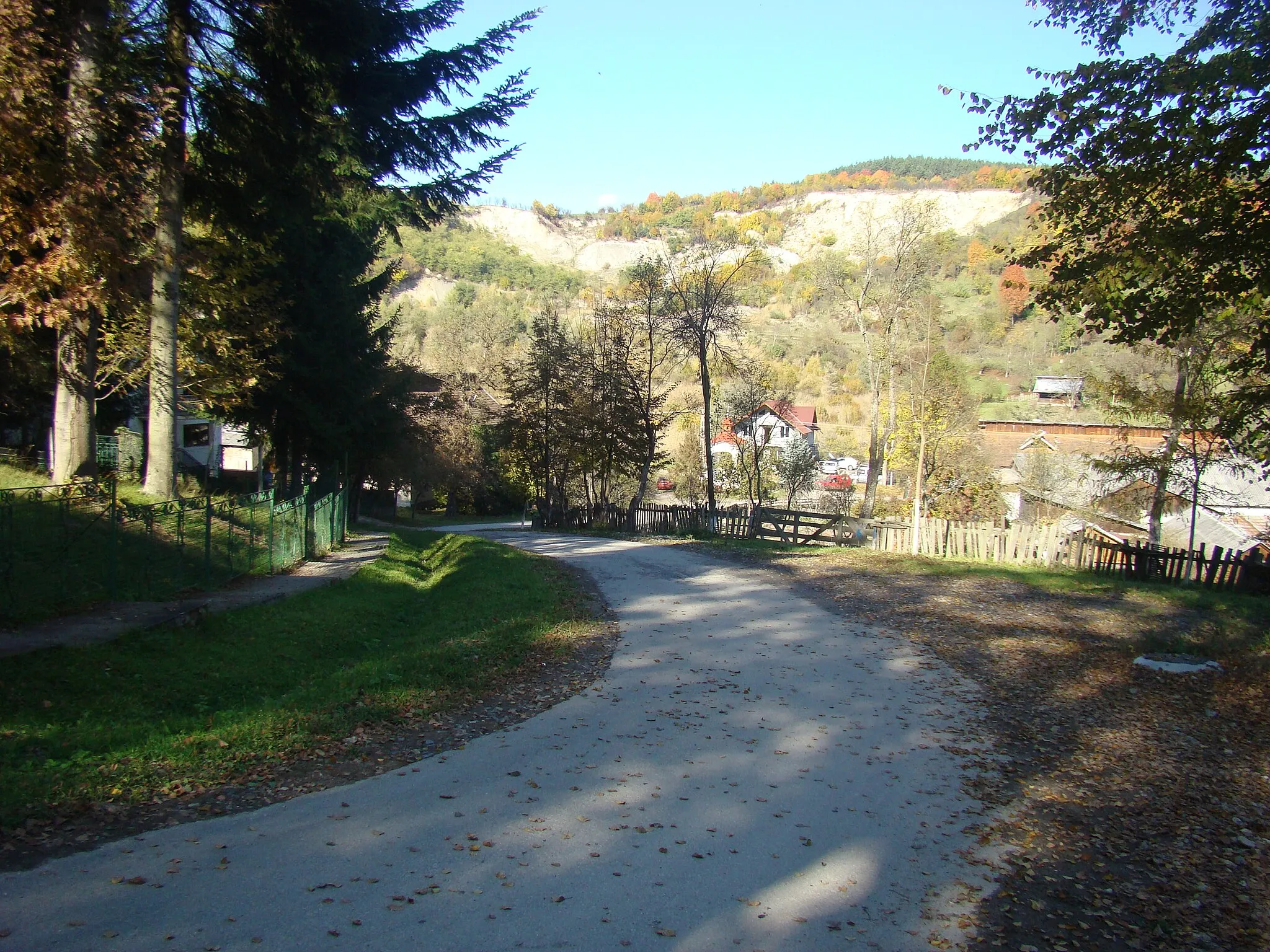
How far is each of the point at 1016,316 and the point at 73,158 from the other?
325ft

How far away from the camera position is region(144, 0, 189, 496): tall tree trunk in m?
13.4

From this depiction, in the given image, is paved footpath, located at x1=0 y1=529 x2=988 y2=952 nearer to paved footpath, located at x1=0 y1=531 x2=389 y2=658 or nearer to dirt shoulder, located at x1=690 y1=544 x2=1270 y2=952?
dirt shoulder, located at x1=690 y1=544 x2=1270 y2=952

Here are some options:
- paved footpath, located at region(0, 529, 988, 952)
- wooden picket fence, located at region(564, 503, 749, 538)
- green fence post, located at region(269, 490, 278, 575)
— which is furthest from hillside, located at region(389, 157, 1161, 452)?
wooden picket fence, located at region(564, 503, 749, 538)

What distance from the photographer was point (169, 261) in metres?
14.1

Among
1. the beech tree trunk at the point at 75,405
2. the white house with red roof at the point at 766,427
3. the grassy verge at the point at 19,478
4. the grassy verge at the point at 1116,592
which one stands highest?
the white house with red roof at the point at 766,427

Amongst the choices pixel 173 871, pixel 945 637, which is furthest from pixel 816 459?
pixel 173 871

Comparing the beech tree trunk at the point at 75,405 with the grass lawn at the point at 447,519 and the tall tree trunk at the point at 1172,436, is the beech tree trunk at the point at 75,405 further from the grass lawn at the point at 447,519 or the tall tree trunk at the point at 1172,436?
the grass lawn at the point at 447,519

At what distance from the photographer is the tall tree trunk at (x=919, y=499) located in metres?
25.1

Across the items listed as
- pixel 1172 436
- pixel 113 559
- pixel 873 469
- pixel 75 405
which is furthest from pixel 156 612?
pixel 873 469

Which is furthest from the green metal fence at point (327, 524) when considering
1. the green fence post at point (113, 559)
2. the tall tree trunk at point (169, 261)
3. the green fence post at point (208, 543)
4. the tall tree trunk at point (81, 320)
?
the green fence post at point (113, 559)

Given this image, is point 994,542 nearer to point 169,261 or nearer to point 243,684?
point 243,684

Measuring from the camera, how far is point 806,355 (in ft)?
334

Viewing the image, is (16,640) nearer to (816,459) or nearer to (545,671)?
(545,671)

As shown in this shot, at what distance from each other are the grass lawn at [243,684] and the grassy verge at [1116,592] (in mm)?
7852
